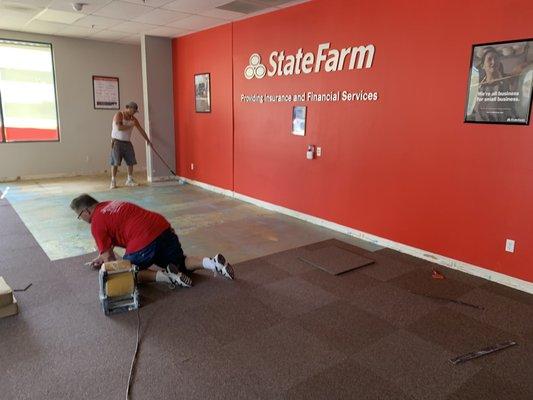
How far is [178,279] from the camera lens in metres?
3.26

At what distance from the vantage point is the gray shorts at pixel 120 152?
719 centimetres

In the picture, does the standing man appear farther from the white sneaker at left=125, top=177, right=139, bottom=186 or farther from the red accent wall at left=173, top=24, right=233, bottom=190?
the red accent wall at left=173, top=24, right=233, bottom=190

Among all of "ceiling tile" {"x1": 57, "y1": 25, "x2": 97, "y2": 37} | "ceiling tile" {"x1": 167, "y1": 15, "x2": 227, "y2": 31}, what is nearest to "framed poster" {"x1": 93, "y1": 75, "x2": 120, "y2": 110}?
"ceiling tile" {"x1": 57, "y1": 25, "x2": 97, "y2": 37}

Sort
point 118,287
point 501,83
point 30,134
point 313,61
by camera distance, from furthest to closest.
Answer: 1. point 30,134
2. point 313,61
3. point 501,83
4. point 118,287

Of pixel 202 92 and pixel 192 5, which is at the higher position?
pixel 192 5

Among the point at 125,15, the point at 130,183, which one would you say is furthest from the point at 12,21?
the point at 130,183

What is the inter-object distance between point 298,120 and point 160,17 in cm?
266

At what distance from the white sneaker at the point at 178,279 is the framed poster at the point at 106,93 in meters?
6.19

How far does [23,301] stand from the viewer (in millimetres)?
3020

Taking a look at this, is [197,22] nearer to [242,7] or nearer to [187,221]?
[242,7]

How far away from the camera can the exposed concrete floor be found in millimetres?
4266

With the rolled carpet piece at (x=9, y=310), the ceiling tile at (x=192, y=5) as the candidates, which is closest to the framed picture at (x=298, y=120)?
the ceiling tile at (x=192, y=5)

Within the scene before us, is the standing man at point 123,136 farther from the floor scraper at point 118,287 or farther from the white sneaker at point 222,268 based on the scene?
the floor scraper at point 118,287

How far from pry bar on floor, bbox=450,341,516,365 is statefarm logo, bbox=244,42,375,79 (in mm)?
2926
